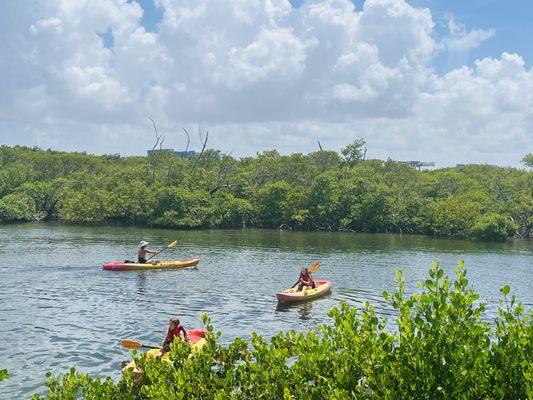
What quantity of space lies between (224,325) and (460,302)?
16.1 metres

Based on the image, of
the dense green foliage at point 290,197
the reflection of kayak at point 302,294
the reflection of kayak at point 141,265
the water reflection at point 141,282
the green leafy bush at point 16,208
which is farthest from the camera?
the green leafy bush at point 16,208

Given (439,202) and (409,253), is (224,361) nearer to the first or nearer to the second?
(409,253)

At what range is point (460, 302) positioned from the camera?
6922 mm

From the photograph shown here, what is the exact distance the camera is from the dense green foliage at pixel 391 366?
678 centimetres

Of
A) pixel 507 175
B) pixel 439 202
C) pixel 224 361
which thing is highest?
pixel 507 175

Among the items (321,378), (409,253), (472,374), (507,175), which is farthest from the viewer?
(507,175)

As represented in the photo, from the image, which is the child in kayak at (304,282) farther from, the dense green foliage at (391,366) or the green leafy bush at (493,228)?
the green leafy bush at (493,228)

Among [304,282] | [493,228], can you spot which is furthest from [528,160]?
[304,282]

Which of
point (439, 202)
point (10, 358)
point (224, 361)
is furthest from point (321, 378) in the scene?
point (439, 202)

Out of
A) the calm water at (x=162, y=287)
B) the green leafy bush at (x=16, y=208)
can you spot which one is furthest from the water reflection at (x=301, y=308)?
the green leafy bush at (x=16, y=208)

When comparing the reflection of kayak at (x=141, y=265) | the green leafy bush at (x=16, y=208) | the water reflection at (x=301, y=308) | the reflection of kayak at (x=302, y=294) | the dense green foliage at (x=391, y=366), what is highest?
the green leafy bush at (x=16, y=208)

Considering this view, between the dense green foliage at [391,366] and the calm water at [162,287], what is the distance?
9015 mm

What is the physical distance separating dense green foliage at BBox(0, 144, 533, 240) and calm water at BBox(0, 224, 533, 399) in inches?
704

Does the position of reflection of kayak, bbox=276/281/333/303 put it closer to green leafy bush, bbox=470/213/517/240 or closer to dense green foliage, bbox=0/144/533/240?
green leafy bush, bbox=470/213/517/240
